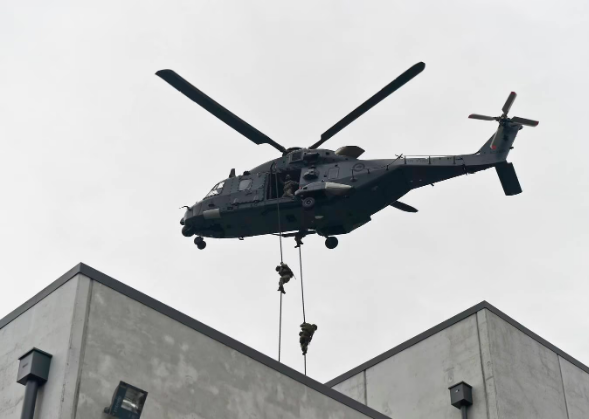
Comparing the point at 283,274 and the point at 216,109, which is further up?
the point at 216,109

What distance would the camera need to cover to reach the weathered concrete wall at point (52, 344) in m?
14.2

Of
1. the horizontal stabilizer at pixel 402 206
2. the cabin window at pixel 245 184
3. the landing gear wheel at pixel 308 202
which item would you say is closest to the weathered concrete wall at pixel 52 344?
the landing gear wheel at pixel 308 202

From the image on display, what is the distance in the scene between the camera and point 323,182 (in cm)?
2547

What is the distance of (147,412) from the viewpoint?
50.0 feet

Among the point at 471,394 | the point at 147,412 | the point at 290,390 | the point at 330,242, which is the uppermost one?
the point at 330,242

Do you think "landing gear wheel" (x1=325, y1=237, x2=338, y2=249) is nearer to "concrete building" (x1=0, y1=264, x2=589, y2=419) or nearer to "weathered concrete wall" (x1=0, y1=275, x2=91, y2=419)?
"concrete building" (x1=0, y1=264, x2=589, y2=419)

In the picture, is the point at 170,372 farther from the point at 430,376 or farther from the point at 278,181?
the point at 278,181

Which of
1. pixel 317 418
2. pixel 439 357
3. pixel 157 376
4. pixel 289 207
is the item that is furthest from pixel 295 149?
pixel 157 376

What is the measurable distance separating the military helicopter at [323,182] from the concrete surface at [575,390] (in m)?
4.98

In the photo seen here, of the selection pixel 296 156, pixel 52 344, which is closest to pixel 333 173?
pixel 296 156

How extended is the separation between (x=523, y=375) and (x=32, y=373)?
11176 mm

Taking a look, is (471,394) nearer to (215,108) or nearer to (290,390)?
(290,390)

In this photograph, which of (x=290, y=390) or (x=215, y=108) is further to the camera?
(x=215, y=108)

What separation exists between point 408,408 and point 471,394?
1528 millimetres
